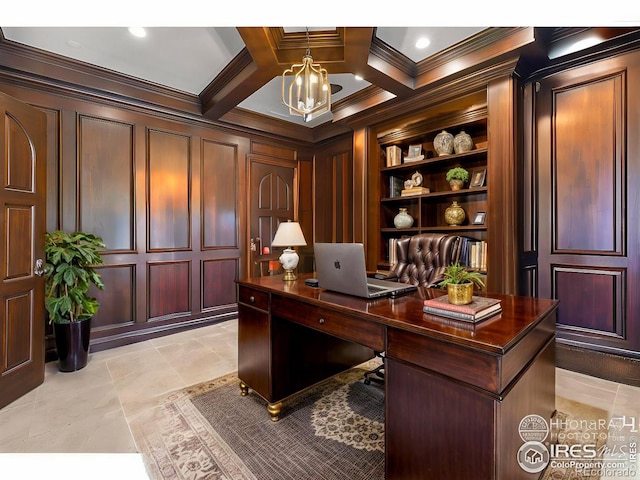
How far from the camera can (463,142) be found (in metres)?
3.21

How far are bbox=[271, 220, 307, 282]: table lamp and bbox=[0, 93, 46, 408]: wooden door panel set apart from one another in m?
1.88

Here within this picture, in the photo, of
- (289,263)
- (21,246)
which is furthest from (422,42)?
(21,246)

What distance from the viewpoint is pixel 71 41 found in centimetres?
254

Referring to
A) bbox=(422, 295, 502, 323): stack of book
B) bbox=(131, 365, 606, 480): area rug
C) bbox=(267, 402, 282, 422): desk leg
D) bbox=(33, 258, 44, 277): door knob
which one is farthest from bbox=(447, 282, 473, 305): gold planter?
bbox=(33, 258, 44, 277): door knob

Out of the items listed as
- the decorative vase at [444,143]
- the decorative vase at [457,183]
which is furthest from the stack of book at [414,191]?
the decorative vase at [444,143]

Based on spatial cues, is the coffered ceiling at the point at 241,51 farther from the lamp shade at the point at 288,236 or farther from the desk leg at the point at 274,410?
the desk leg at the point at 274,410

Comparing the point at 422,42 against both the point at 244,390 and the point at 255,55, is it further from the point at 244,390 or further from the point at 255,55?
the point at 244,390

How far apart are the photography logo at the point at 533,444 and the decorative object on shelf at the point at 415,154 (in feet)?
9.18

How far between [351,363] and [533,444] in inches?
52.5

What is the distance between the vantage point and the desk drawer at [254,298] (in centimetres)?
191

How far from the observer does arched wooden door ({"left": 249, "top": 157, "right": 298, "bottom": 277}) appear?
4.42m

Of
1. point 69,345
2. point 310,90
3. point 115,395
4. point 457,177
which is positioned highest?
point 310,90

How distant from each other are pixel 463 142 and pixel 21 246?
3.94 meters
